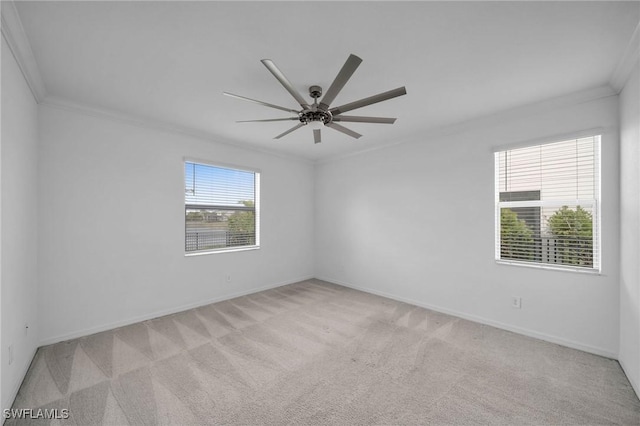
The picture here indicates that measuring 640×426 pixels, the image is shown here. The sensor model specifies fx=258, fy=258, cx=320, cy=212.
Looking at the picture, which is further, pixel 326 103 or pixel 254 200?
pixel 254 200

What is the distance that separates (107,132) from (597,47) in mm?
4720

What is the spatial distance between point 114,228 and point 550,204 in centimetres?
503

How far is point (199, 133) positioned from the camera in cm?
375

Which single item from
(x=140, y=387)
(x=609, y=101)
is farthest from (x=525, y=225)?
(x=140, y=387)

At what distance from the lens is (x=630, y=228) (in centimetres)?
219

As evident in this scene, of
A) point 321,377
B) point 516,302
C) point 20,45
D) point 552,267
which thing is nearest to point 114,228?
point 20,45

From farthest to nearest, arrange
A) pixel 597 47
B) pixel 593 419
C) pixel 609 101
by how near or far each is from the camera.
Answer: pixel 609 101 < pixel 597 47 < pixel 593 419

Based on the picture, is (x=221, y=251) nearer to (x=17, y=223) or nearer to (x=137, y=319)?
(x=137, y=319)

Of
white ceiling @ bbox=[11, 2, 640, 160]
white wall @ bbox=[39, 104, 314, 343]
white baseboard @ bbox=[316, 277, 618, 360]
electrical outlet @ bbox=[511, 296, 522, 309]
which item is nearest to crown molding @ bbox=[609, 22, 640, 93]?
white ceiling @ bbox=[11, 2, 640, 160]

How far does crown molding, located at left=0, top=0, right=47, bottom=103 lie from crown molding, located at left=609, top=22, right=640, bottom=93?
13.0 ft

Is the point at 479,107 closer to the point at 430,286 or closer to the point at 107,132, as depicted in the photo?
the point at 430,286

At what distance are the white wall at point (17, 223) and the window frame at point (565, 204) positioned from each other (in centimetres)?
455

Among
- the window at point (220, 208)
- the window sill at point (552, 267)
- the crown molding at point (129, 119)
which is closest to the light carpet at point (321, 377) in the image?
the window sill at point (552, 267)

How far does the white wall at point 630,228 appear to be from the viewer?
204cm
